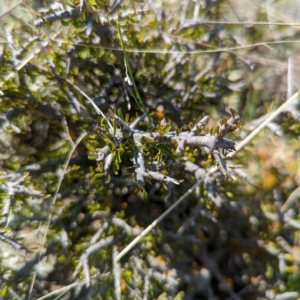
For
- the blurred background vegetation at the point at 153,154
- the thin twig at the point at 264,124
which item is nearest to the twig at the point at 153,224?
the blurred background vegetation at the point at 153,154

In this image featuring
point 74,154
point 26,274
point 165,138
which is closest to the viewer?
point 165,138

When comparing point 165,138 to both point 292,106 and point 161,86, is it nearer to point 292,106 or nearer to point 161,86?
point 161,86

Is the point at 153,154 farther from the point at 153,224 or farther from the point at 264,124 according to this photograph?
the point at 264,124

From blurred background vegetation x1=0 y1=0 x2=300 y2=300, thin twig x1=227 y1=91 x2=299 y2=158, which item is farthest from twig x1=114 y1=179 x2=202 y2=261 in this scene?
thin twig x1=227 y1=91 x2=299 y2=158

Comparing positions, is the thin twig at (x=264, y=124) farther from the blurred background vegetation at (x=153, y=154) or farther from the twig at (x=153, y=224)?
the twig at (x=153, y=224)

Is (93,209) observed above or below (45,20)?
below

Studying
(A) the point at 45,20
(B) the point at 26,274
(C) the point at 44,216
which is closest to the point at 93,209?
(C) the point at 44,216

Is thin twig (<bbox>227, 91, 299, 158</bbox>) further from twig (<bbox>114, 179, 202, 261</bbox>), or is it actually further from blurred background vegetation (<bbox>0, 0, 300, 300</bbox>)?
twig (<bbox>114, 179, 202, 261</bbox>)

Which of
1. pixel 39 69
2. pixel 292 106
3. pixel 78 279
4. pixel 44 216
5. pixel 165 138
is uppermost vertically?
pixel 39 69
